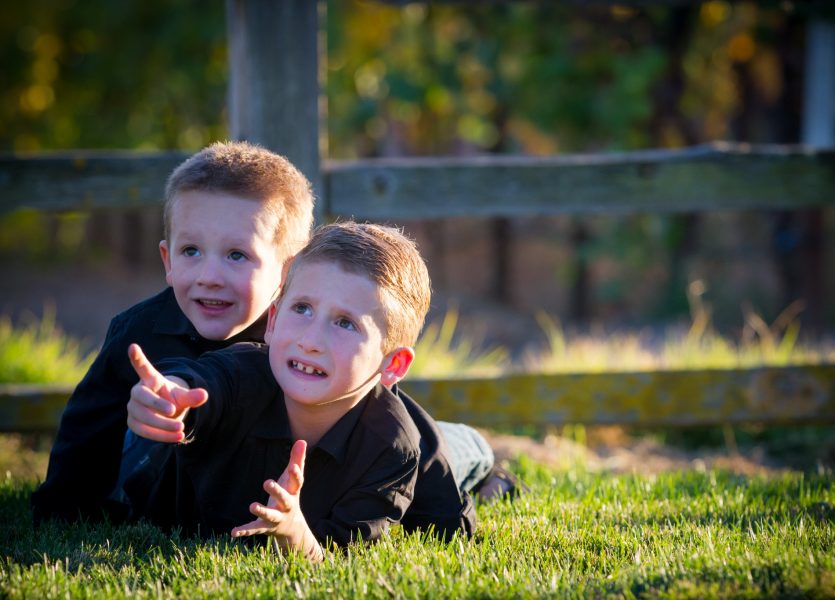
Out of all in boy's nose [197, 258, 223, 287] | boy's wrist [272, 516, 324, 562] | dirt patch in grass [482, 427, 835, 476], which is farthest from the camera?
dirt patch in grass [482, 427, 835, 476]

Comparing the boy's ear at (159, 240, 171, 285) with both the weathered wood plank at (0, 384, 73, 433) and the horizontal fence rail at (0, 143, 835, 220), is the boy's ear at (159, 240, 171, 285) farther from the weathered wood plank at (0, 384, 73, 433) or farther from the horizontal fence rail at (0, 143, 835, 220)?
the weathered wood plank at (0, 384, 73, 433)

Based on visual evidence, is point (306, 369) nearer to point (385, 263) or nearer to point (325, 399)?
point (325, 399)

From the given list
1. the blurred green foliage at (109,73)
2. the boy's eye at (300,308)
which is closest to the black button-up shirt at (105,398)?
the boy's eye at (300,308)

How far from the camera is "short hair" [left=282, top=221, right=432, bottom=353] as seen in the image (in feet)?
8.39

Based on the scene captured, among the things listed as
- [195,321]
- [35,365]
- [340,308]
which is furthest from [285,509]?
[35,365]

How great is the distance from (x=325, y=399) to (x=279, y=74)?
7.36 ft

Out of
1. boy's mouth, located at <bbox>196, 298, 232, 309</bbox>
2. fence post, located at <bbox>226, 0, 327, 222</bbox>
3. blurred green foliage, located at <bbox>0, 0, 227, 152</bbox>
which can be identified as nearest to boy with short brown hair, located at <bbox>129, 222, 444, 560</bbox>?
boy's mouth, located at <bbox>196, 298, 232, 309</bbox>

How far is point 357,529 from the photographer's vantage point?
104 inches

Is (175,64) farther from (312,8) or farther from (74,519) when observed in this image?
(74,519)

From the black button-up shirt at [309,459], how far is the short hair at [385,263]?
0.82 feet

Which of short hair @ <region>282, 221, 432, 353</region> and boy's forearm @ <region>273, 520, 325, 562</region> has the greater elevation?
short hair @ <region>282, 221, 432, 353</region>

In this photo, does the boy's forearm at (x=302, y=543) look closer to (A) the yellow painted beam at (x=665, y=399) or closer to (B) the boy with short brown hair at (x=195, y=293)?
(B) the boy with short brown hair at (x=195, y=293)

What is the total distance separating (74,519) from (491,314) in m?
13.2

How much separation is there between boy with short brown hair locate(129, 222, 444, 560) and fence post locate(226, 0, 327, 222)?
1762 mm
